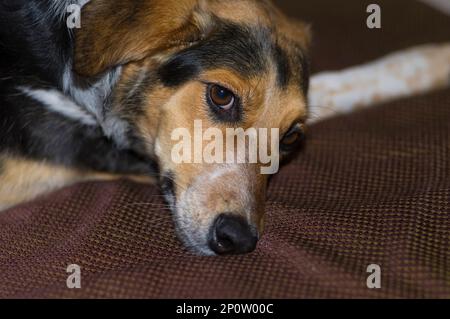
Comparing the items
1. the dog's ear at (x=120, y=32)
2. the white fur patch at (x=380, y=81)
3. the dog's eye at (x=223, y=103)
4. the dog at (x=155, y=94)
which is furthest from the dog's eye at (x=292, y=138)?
the dog's ear at (x=120, y=32)

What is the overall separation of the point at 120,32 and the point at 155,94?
27 cm

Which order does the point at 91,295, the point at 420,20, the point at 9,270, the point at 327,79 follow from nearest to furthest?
the point at 91,295 → the point at 9,270 → the point at 327,79 → the point at 420,20

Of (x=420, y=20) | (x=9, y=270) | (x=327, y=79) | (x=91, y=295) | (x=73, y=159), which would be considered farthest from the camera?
(x=420, y=20)

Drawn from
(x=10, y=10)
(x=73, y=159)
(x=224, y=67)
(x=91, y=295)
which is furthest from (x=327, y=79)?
(x=91, y=295)

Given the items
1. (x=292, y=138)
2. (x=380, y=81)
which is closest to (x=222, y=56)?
(x=292, y=138)

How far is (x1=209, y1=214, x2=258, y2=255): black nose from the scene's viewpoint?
2090 millimetres

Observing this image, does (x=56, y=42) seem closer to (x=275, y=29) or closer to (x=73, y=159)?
(x=73, y=159)

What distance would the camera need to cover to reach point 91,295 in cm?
194

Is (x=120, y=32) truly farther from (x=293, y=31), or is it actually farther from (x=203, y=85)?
(x=293, y=31)

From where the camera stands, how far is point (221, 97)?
2.27 metres

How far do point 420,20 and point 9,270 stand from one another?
301 centimetres

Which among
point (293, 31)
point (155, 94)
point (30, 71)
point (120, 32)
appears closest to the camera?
point (120, 32)

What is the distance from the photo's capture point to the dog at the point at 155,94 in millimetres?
2217

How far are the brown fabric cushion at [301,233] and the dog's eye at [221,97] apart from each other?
432 mm
